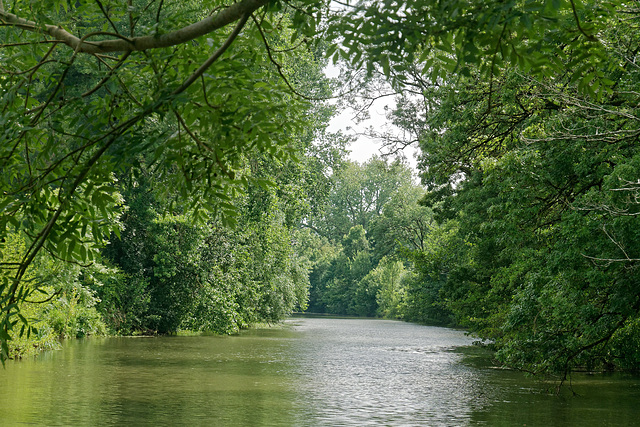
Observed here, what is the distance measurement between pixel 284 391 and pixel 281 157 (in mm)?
10594

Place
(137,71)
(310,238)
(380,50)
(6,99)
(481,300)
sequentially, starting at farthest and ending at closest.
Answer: (310,238) → (481,300) → (137,71) → (6,99) → (380,50)

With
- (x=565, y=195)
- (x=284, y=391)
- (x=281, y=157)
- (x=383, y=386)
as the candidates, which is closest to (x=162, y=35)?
(x=281, y=157)

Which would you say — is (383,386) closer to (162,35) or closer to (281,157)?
(281,157)

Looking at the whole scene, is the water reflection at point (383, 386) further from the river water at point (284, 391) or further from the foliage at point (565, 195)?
the foliage at point (565, 195)

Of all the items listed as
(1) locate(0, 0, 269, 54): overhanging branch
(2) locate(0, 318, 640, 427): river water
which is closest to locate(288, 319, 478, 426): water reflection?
(2) locate(0, 318, 640, 427): river water

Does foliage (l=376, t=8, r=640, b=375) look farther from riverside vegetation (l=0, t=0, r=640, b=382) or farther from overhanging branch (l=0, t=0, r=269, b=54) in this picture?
overhanging branch (l=0, t=0, r=269, b=54)

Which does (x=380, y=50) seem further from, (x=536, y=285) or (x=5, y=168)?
(x=536, y=285)

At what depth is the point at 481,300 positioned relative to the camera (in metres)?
21.9

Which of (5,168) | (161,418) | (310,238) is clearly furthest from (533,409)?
(310,238)

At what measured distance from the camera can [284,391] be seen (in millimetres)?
14320

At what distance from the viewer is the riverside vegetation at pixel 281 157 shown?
3678mm

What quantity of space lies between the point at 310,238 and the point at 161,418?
43796 mm

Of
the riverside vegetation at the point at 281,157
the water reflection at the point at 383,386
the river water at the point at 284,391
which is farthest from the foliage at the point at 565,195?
the water reflection at the point at 383,386

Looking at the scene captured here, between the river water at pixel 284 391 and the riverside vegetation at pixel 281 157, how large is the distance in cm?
107
